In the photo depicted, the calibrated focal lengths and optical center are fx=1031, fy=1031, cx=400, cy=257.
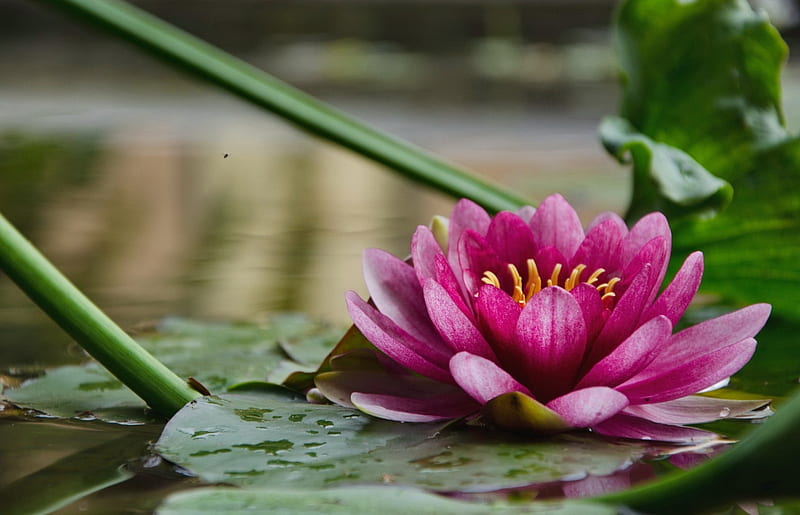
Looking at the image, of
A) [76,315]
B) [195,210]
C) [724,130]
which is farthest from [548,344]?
[195,210]

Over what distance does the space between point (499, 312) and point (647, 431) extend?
0.32ft

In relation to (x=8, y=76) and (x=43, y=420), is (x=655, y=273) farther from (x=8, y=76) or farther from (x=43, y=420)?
(x=8, y=76)

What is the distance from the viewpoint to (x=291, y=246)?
4.56 feet

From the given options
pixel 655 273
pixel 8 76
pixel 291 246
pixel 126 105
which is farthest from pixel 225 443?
pixel 8 76

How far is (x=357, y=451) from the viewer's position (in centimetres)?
47

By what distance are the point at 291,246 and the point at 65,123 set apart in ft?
7.28

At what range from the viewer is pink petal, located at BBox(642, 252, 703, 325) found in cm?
51

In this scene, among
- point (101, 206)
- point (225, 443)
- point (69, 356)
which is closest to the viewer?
point (225, 443)

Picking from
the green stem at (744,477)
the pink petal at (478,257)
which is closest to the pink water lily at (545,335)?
the pink petal at (478,257)

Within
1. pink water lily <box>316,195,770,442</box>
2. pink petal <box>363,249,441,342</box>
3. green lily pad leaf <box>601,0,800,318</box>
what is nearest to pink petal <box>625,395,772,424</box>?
pink water lily <box>316,195,770,442</box>

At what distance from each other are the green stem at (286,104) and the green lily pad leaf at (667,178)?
90mm

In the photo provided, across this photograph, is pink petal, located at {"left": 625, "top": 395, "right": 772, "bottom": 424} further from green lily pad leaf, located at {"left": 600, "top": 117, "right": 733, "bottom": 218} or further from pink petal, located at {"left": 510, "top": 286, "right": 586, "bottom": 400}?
green lily pad leaf, located at {"left": 600, "top": 117, "right": 733, "bottom": 218}

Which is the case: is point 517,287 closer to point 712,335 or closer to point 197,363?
point 712,335

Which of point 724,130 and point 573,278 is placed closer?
point 573,278
